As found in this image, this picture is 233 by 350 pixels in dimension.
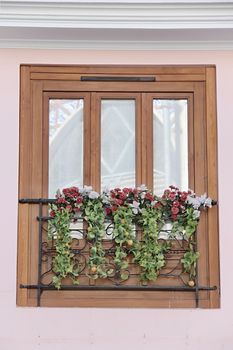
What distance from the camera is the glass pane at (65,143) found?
15.4 ft

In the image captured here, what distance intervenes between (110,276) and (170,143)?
1.14 meters

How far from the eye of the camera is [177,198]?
451 centimetres

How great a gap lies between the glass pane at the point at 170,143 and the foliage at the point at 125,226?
7.4 inches

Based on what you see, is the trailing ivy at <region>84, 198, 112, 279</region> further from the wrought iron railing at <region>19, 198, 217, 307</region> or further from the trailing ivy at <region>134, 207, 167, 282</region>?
the trailing ivy at <region>134, 207, 167, 282</region>

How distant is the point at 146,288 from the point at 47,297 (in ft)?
2.47

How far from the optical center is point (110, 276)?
4516 mm

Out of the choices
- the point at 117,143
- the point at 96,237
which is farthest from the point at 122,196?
the point at 117,143

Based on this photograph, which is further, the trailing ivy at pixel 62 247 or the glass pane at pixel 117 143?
the glass pane at pixel 117 143

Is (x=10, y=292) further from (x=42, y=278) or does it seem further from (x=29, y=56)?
(x=29, y=56)

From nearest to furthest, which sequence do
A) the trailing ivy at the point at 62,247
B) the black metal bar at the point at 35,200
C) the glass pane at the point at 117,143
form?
the trailing ivy at the point at 62,247
the black metal bar at the point at 35,200
the glass pane at the point at 117,143

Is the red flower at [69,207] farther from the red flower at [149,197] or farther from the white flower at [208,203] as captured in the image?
the white flower at [208,203]

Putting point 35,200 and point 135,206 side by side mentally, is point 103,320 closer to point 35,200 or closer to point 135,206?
point 135,206
